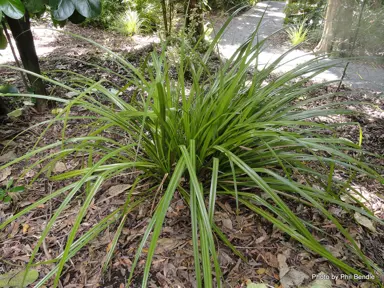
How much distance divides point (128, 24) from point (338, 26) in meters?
3.31

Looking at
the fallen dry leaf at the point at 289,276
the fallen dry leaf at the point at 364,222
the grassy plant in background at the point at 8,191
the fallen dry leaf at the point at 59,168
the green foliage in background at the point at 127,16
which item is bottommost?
the fallen dry leaf at the point at 364,222

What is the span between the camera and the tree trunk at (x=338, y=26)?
383 centimetres

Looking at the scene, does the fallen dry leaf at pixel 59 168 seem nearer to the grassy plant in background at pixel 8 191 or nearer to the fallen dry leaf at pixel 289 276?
the grassy plant in background at pixel 8 191

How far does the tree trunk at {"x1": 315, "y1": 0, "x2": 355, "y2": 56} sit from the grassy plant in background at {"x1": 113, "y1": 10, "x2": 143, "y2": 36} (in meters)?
3.07

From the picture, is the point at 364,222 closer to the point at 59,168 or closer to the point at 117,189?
the point at 117,189

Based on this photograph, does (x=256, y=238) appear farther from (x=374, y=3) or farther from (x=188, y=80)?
(x=374, y=3)

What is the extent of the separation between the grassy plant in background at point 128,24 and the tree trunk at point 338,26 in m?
3.07

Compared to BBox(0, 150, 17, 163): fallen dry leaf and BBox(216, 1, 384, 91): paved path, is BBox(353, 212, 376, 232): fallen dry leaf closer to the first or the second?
BBox(216, 1, 384, 91): paved path

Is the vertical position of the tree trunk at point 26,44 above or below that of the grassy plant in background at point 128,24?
above

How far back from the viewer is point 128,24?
453 centimetres

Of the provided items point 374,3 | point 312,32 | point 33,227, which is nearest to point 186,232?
point 33,227


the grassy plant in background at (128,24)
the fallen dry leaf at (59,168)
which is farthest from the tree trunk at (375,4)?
the fallen dry leaf at (59,168)

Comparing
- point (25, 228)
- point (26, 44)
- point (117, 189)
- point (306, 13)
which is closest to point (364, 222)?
point (117, 189)

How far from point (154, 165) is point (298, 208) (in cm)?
70
